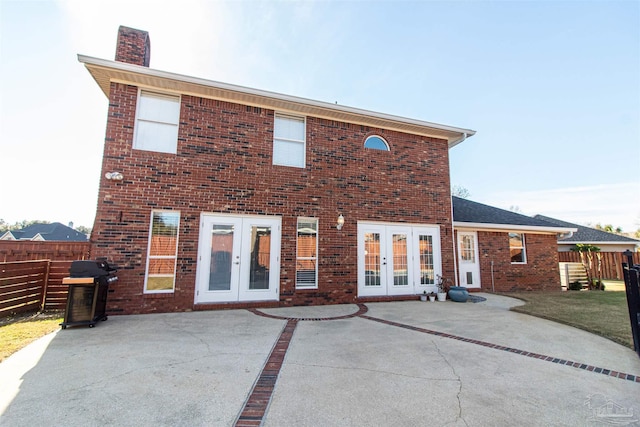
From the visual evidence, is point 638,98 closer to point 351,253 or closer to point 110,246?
point 351,253

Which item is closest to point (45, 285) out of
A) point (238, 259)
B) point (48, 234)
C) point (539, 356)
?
point (238, 259)

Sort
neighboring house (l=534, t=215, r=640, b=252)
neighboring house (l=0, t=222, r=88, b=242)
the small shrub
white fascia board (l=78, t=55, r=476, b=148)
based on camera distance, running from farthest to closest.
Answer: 1. neighboring house (l=0, t=222, r=88, b=242)
2. neighboring house (l=534, t=215, r=640, b=252)
3. the small shrub
4. white fascia board (l=78, t=55, r=476, b=148)

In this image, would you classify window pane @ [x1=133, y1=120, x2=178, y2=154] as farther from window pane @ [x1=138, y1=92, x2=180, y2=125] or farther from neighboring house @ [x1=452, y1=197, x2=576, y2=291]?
neighboring house @ [x1=452, y1=197, x2=576, y2=291]

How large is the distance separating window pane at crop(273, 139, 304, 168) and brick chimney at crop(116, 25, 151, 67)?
13.8ft

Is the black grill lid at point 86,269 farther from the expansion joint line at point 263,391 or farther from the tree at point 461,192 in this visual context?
the tree at point 461,192

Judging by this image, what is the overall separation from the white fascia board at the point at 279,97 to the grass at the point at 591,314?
6.01m

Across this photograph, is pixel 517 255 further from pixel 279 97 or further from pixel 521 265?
pixel 279 97

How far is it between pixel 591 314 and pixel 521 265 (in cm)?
506

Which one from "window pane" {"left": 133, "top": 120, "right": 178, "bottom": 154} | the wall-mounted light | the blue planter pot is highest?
"window pane" {"left": 133, "top": 120, "right": 178, "bottom": 154}

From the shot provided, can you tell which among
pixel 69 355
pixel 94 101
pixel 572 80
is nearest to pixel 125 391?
pixel 69 355

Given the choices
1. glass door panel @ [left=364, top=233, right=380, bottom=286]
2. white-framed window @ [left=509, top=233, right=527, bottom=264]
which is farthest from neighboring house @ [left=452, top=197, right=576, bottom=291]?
glass door panel @ [left=364, top=233, right=380, bottom=286]

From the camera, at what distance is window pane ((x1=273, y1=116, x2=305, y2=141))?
8.26 meters

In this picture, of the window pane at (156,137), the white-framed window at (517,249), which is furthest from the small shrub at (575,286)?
the window pane at (156,137)

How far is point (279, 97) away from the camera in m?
7.75
